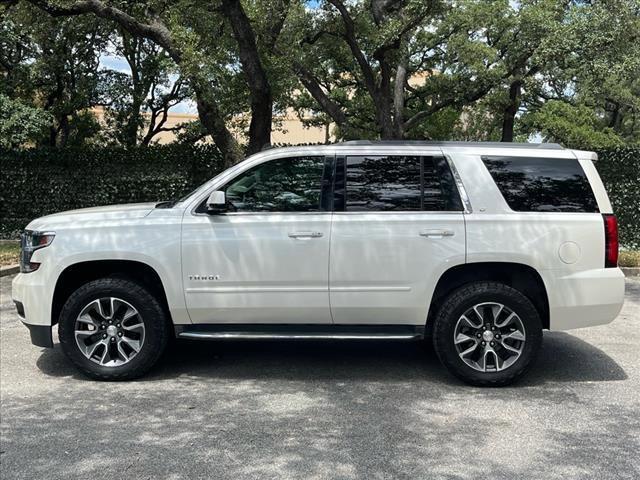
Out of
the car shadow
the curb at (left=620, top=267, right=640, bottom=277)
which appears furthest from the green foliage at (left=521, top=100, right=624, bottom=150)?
the car shadow

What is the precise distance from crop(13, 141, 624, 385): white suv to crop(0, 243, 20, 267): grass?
655 cm

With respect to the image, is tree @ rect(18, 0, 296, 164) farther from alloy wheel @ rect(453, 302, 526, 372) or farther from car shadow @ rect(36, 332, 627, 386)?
alloy wheel @ rect(453, 302, 526, 372)

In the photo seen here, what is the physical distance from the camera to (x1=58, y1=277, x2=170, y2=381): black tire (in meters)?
4.93

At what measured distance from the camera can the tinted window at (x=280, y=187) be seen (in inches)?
197

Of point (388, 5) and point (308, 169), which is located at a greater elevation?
point (388, 5)

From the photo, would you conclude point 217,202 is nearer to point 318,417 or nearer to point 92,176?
point 318,417

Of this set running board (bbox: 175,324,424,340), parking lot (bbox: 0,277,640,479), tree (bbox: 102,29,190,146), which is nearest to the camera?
parking lot (bbox: 0,277,640,479)

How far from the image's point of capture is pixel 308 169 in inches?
201

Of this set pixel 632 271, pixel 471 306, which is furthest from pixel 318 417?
pixel 632 271

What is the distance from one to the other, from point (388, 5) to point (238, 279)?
35.0 feet

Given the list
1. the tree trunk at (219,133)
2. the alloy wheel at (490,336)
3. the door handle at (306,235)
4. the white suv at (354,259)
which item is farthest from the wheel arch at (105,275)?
the tree trunk at (219,133)

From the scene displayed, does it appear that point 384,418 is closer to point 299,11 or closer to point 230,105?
point 230,105

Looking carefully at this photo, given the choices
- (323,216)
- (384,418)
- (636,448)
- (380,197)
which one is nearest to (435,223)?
(380,197)

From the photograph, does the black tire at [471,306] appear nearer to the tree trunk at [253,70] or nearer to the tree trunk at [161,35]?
the tree trunk at [253,70]
